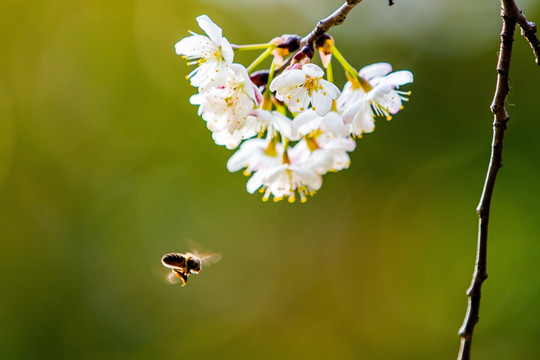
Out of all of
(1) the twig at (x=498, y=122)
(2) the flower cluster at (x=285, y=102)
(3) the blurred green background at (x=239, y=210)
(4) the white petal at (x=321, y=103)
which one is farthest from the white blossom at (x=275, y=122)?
(3) the blurred green background at (x=239, y=210)

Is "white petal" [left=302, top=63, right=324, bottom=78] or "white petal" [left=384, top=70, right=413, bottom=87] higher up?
"white petal" [left=384, top=70, right=413, bottom=87]

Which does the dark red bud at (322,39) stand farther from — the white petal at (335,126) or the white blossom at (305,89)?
the white petal at (335,126)

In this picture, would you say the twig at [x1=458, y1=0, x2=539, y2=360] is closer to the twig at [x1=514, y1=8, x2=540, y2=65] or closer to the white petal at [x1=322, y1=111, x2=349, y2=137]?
the twig at [x1=514, y1=8, x2=540, y2=65]

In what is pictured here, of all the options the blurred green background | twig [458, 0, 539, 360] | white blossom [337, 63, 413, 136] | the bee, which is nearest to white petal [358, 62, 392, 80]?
white blossom [337, 63, 413, 136]

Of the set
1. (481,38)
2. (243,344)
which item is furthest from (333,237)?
(481,38)

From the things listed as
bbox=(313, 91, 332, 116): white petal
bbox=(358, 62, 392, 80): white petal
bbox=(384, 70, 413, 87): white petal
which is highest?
bbox=(358, 62, 392, 80): white petal

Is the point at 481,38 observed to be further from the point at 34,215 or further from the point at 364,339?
the point at 34,215

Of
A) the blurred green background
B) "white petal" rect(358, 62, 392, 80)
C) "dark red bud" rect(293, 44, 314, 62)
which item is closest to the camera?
"dark red bud" rect(293, 44, 314, 62)
